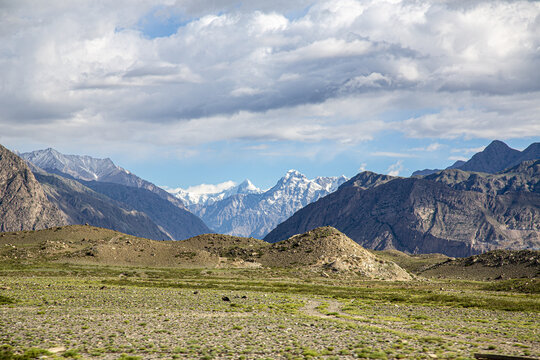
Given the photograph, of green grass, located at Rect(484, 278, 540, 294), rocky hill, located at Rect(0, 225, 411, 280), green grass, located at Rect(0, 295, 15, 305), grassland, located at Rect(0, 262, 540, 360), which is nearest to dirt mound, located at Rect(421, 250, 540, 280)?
rocky hill, located at Rect(0, 225, 411, 280)

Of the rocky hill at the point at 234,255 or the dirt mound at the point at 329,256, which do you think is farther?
the rocky hill at the point at 234,255

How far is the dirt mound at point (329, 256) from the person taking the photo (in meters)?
163

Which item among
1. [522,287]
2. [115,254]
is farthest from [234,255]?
[522,287]

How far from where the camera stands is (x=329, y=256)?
169500mm

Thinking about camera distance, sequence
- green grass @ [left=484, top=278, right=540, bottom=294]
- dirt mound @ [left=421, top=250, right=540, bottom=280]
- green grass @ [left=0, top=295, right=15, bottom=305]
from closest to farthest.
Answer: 1. green grass @ [left=0, top=295, right=15, bottom=305]
2. green grass @ [left=484, top=278, right=540, bottom=294]
3. dirt mound @ [left=421, top=250, right=540, bottom=280]

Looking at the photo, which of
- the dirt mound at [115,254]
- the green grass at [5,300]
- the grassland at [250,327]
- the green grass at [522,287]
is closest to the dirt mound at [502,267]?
the green grass at [522,287]

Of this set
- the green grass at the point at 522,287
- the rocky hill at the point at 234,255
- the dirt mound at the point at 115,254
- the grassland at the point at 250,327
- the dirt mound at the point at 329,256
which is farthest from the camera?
the dirt mound at the point at 115,254

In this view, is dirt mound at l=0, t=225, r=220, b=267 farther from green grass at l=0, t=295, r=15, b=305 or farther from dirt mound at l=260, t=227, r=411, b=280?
green grass at l=0, t=295, r=15, b=305

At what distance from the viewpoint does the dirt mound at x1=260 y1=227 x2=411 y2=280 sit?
6407 inches

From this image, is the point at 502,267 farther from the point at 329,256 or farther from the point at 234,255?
the point at 234,255

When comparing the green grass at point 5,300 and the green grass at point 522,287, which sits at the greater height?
→ the green grass at point 5,300

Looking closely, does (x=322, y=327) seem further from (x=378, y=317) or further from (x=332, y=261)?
(x=332, y=261)

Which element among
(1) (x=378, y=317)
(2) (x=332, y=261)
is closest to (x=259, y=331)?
(1) (x=378, y=317)

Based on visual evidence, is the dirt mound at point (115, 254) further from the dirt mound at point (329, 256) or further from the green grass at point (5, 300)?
the green grass at point (5, 300)
